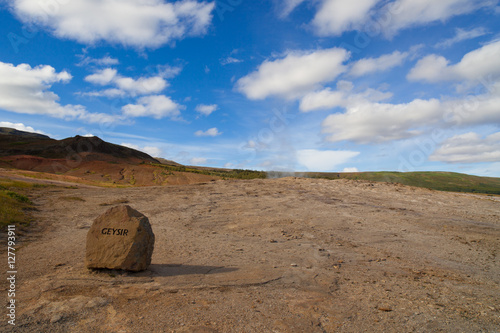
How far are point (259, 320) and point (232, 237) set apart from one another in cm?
722

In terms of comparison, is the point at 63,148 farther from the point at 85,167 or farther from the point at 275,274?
the point at 275,274

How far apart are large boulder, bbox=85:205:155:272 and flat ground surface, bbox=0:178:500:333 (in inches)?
11.5

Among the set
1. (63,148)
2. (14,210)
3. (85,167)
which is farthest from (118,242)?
(63,148)

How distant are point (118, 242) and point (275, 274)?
4.13 m

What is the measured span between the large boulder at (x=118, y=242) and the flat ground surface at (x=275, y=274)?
11.5 inches

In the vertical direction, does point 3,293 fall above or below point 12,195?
below

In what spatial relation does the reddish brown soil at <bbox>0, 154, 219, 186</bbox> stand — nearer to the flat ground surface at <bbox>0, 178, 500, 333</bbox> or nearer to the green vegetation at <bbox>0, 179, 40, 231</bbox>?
the flat ground surface at <bbox>0, 178, 500, 333</bbox>

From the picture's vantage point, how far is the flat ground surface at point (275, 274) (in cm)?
499

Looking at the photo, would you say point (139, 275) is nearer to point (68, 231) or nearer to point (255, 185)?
point (68, 231)

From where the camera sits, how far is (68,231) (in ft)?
40.4

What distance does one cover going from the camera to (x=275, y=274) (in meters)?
7.46

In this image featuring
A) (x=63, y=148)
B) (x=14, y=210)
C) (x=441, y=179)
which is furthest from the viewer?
(x=441, y=179)

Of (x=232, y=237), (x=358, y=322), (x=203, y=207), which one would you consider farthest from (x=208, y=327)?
(x=203, y=207)

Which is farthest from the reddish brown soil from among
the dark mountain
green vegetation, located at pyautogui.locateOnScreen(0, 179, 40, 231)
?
green vegetation, located at pyautogui.locateOnScreen(0, 179, 40, 231)
